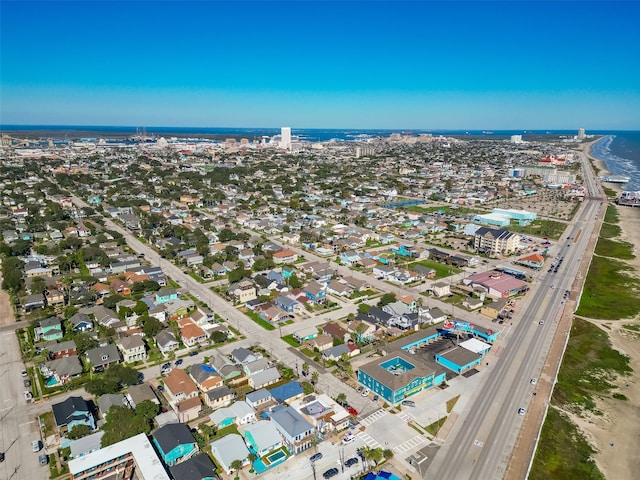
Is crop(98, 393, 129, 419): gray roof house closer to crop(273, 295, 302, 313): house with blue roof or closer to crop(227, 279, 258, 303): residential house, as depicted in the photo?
crop(273, 295, 302, 313): house with blue roof

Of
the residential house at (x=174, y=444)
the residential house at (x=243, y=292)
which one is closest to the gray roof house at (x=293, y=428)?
the residential house at (x=174, y=444)

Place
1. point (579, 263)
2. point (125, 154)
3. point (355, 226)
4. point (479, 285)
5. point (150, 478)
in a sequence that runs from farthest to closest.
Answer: point (125, 154) → point (355, 226) → point (579, 263) → point (479, 285) → point (150, 478)

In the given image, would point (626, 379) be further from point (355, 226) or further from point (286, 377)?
point (355, 226)

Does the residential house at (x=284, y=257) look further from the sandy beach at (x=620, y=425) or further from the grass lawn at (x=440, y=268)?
the sandy beach at (x=620, y=425)

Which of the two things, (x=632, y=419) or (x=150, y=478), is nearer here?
(x=150, y=478)

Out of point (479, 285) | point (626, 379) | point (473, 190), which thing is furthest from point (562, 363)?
point (473, 190)

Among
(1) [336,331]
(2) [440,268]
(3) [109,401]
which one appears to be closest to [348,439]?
(1) [336,331]

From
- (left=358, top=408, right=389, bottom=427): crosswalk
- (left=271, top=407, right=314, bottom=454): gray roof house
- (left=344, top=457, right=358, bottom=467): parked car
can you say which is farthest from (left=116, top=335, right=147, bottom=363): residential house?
(left=344, top=457, right=358, bottom=467): parked car
